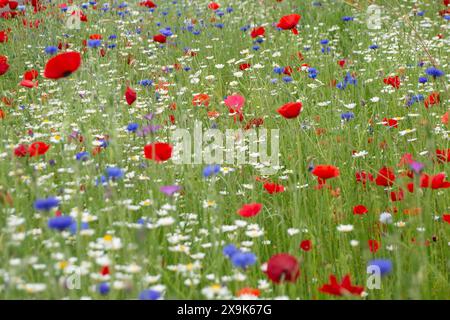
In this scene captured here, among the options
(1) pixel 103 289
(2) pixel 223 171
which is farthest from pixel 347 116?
(1) pixel 103 289

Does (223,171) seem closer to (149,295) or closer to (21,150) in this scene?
(21,150)

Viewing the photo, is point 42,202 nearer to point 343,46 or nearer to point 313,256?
point 313,256

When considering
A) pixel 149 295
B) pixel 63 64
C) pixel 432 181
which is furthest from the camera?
pixel 63 64

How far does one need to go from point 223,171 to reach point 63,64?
32.5 inches

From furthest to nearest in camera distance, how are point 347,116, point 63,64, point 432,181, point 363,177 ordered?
1. point 347,116
2. point 363,177
3. point 63,64
4. point 432,181

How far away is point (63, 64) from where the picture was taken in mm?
2289

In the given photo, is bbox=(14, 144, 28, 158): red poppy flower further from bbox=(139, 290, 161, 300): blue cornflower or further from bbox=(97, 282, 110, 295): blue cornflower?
bbox=(139, 290, 161, 300): blue cornflower

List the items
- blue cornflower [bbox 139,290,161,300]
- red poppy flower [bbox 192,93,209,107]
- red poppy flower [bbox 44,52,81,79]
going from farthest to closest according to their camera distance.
→ red poppy flower [bbox 192,93,209,107] → red poppy flower [bbox 44,52,81,79] → blue cornflower [bbox 139,290,161,300]

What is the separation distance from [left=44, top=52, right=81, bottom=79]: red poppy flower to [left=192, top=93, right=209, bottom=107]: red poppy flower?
1.17m

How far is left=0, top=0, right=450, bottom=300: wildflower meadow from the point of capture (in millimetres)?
1878

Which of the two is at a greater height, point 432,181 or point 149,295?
point 432,181

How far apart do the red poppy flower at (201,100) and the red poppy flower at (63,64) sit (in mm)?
1172

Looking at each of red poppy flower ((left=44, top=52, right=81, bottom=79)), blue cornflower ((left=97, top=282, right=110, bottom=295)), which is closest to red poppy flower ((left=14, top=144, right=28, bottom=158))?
red poppy flower ((left=44, top=52, right=81, bottom=79))
